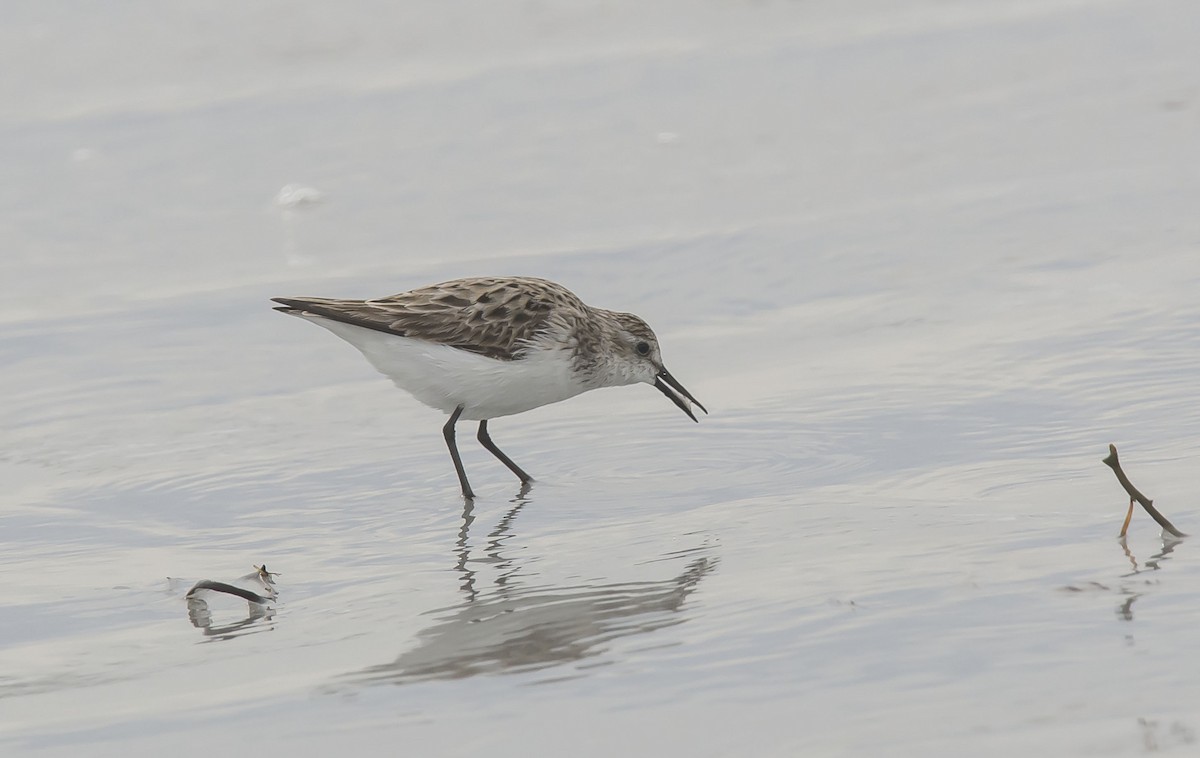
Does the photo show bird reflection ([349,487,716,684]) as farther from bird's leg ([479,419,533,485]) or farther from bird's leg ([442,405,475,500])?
bird's leg ([479,419,533,485])

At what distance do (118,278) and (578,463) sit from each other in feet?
11.3

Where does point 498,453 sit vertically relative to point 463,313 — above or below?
below

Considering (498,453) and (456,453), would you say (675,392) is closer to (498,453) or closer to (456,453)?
(498,453)

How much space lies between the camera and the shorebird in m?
6.27

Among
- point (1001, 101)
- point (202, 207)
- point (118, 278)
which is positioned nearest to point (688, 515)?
point (118, 278)

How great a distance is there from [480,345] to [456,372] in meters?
0.14

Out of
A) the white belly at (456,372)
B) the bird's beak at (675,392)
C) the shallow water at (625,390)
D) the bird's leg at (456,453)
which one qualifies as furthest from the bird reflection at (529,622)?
the bird's beak at (675,392)

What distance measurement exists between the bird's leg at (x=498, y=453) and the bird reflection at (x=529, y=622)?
1.13m

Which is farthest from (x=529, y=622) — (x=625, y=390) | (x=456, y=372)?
(x=625, y=390)

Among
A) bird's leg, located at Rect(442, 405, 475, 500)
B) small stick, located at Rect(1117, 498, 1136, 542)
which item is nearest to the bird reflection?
bird's leg, located at Rect(442, 405, 475, 500)

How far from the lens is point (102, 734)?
3.75 metres

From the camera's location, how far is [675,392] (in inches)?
268

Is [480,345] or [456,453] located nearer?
[456,453]

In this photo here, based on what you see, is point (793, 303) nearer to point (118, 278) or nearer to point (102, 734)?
point (118, 278)
